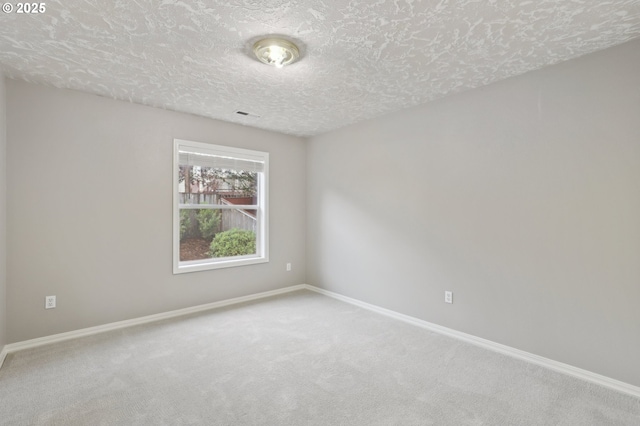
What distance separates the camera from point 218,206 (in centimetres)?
426

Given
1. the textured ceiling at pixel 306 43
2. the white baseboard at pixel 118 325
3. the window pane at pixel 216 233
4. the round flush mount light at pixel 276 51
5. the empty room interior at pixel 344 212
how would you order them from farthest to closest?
the window pane at pixel 216 233 < the white baseboard at pixel 118 325 < the round flush mount light at pixel 276 51 < the empty room interior at pixel 344 212 < the textured ceiling at pixel 306 43

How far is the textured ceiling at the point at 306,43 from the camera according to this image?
1.88m

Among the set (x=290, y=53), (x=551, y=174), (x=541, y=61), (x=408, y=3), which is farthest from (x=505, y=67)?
(x=290, y=53)

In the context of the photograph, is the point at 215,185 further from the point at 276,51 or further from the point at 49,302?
the point at 276,51

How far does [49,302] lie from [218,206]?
78.0 inches

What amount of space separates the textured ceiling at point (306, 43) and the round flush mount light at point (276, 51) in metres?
0.07

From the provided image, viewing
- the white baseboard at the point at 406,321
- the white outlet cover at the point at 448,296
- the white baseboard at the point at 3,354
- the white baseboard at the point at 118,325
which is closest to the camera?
the white baseboard at the point at 406,321

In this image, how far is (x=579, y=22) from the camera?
1990 mm

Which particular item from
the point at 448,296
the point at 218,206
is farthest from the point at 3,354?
the point at 448,296

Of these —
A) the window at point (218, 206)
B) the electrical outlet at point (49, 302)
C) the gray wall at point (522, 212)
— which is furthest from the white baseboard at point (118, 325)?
the gray wall at point (522, 212)

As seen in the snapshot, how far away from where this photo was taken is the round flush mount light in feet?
7.26

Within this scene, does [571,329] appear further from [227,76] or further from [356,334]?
[227,76]

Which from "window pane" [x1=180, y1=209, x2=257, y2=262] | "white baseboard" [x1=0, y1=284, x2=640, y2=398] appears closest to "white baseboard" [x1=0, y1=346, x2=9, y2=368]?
"white baseboard" [x1=0, y1=284, x2=640, y2=398]

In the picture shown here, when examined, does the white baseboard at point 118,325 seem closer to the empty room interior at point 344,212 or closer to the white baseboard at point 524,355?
the empty room interior at point 344,212
